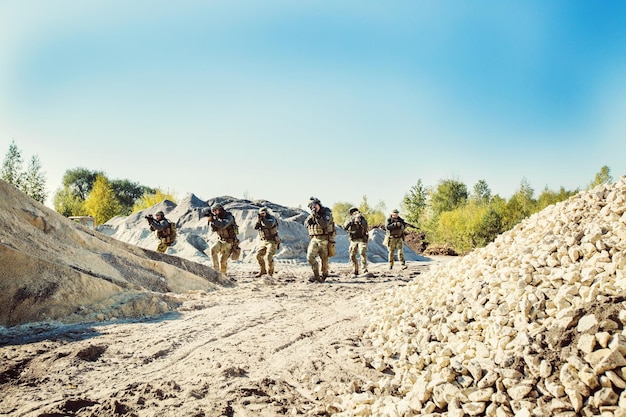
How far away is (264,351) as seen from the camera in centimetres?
407

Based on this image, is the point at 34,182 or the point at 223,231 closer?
the point at 223,231

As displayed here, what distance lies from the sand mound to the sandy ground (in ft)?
1.33

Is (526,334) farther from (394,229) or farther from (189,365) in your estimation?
(394,229)

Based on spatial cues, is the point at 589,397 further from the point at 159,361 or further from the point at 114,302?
the point at 114,302

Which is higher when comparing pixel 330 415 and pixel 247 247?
pixel 247 247

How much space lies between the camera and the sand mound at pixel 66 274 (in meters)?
5.12

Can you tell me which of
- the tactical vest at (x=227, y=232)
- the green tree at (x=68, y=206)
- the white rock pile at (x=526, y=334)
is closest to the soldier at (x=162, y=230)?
the tactical vest at (x=227, y=232)

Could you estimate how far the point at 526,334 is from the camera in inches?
108

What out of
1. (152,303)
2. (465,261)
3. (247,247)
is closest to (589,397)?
(465,261)

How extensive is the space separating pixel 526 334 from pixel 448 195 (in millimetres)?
35391

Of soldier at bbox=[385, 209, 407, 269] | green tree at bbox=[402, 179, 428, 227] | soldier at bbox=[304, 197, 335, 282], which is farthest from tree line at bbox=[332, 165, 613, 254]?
soldier at bbox=[304, 197, 335, 282]

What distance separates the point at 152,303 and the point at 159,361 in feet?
7.72

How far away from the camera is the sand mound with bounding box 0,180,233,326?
5117 millimetres

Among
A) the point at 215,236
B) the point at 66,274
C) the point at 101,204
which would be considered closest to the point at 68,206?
the point at 101,204
